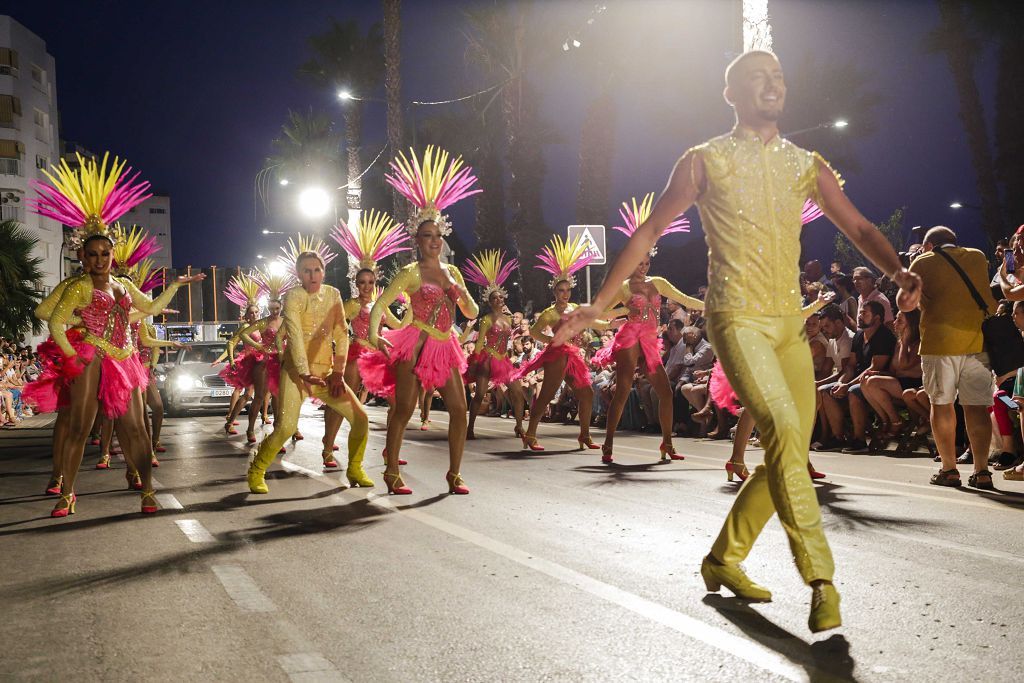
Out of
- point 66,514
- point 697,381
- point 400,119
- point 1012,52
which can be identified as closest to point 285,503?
point 66,514

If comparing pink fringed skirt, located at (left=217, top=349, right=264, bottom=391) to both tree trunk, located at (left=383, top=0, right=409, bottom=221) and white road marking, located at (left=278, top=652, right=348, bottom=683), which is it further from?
tree trunk, located at (left=383, top=0, right=409, bottom=221)

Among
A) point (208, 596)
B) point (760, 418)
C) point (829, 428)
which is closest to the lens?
point (760, 418)

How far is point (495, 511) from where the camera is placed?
28.4 ft

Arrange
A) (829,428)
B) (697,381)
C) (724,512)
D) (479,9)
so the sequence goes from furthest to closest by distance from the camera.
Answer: (479,9), (697,381), (829,428), (724,512)

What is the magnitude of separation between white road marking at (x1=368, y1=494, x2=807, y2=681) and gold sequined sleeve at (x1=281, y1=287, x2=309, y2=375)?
2677 millimetres

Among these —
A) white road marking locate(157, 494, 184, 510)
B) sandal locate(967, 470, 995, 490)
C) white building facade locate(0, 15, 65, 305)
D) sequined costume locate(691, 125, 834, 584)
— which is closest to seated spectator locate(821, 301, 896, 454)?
sandal locate(967, 470, 995, 490)

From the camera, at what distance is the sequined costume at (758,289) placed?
4926 millimetres

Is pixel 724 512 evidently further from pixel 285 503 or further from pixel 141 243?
pixel 141 243

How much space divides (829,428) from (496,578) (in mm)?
8589

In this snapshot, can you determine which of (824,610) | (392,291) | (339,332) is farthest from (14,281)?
(824,610)

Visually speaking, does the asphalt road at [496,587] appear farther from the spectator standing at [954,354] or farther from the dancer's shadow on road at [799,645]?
the spectator standing at [954,354]

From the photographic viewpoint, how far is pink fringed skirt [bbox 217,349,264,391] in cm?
1738

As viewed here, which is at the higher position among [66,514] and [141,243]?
[141,243]

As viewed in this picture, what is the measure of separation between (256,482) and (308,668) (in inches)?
236
